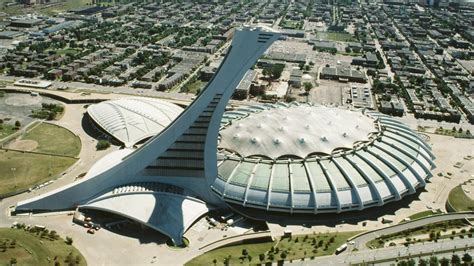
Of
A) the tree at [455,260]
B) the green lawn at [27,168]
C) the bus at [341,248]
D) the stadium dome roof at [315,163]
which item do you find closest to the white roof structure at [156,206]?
the stadium dome roof at [315,163]

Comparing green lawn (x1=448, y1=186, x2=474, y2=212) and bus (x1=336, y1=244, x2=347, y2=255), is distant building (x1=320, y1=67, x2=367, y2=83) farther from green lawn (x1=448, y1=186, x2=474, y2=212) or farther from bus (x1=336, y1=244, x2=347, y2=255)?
bus (x1=336, y1=244, x2=347, y2=255)

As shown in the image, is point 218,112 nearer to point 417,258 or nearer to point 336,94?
point 417,258

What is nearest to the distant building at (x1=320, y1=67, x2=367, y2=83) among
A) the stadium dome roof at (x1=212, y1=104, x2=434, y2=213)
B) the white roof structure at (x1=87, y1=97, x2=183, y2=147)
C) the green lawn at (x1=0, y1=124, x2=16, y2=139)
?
the stadium dome roof at (x1=212, y1=104, x2=434, y2=213)

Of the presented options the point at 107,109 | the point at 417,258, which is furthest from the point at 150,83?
the point at 417,258

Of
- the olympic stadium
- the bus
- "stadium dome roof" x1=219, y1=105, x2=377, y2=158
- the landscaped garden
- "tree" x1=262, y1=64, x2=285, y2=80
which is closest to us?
the bus

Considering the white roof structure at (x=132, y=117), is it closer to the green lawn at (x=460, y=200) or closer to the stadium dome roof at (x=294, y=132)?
the stadium dome roof at (x=294, y=132)

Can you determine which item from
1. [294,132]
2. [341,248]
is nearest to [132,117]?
[294,132]

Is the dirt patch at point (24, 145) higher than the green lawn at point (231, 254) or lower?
higher
